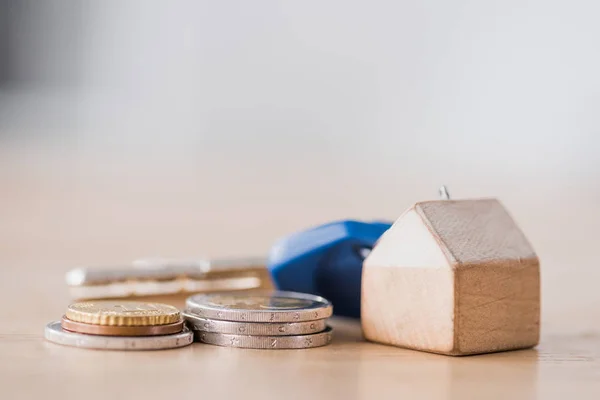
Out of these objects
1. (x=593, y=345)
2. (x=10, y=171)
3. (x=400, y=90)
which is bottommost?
(x=593, y=345)

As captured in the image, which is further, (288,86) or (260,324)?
(288,86)

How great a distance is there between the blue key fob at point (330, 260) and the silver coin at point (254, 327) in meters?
0.16

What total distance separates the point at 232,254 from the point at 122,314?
1.27 metres

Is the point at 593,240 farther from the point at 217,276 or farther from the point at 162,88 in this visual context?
the point at 162,88

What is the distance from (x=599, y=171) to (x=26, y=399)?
3415 millimetres

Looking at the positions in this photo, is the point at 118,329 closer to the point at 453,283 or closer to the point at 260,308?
the point at 260,308

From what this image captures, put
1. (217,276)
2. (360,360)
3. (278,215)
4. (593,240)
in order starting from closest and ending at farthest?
(360,360), (217,276), (593,240), (278,215)

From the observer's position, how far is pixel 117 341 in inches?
28.6

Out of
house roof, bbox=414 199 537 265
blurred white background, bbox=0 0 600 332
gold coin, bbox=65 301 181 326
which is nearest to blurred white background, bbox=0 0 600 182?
blurred white background, bbox=0 0 600 332

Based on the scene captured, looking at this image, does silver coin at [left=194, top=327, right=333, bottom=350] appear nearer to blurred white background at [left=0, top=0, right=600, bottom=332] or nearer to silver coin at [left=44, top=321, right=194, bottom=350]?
silver coin at [left=44, top=321, right=194, bottom=350]

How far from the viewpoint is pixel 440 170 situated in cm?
355

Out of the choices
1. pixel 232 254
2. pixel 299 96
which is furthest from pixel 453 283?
pixel 299 96

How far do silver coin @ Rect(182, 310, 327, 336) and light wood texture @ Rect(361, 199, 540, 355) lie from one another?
7cm

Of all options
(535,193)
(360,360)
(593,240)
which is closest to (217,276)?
(360,360)
